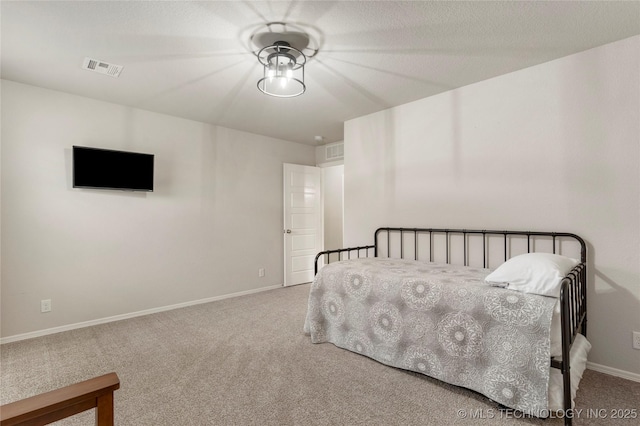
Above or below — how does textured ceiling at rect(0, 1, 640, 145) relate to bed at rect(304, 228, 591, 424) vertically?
above

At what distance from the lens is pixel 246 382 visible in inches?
82.4

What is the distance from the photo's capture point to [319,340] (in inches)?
108

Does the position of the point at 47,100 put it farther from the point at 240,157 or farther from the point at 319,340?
the point at 319,340

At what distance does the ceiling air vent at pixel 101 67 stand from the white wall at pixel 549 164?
2739mm

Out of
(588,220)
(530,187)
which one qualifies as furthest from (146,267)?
(588,220)

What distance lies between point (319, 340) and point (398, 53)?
8.16 feet

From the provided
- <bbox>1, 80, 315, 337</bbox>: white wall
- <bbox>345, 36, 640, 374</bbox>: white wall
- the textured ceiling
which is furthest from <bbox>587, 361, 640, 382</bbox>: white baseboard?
<bbox>1, 80, 315, 337</bbox>: white wall

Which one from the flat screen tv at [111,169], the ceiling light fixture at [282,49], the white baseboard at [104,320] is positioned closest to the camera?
the ceiling light fixture at [282,49]

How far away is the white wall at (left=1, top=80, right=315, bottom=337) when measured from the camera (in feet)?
9.43

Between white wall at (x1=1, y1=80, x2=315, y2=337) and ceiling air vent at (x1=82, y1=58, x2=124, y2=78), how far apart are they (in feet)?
2.70

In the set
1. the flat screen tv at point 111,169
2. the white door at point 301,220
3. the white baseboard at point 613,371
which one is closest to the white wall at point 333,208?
the white door at point 301,220

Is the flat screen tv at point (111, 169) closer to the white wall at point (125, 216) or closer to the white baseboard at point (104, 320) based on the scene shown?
the white wall at point (125, 216)

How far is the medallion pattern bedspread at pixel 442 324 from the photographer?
170 centimetres

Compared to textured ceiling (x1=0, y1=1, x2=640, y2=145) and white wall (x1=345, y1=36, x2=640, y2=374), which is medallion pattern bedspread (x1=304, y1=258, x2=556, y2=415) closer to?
white wall (x1=345, y1=36, x2=640, y2=374)
